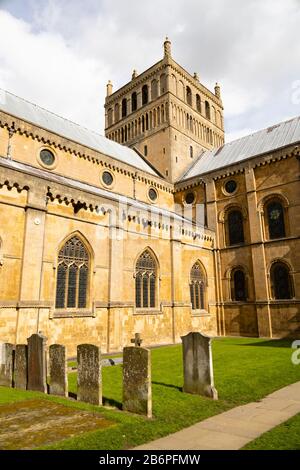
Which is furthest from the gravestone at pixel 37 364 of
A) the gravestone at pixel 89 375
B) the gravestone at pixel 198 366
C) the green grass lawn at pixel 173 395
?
the gravestone at pixel 198 366

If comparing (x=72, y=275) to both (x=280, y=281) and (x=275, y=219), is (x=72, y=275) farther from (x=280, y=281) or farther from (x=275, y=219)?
(x=275, y=219)

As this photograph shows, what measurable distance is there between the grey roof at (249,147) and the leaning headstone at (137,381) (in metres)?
21.6

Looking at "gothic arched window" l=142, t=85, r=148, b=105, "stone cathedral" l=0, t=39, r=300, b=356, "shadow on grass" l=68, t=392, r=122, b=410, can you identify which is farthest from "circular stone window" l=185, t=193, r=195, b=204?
"shadow on grass" l=68, t=392, r=122, b=410

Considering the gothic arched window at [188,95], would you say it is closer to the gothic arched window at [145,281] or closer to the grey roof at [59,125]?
the grey roof at [59,125]

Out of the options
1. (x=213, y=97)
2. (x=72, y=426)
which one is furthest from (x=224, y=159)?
(x=72, y=426)

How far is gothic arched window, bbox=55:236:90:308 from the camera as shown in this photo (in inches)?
613

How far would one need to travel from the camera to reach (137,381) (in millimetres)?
7129

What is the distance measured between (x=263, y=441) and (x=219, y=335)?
67.5 feet

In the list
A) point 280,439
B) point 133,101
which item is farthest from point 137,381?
point 133,101

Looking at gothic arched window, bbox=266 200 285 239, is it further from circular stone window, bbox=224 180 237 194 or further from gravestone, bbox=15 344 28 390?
gravestone, bbox=15 344 28 390

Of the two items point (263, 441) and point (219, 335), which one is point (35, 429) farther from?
point (219, 335)

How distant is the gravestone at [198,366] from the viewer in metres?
8.09

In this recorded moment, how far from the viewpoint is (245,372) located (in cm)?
1070

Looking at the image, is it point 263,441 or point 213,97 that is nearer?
point 263,441
